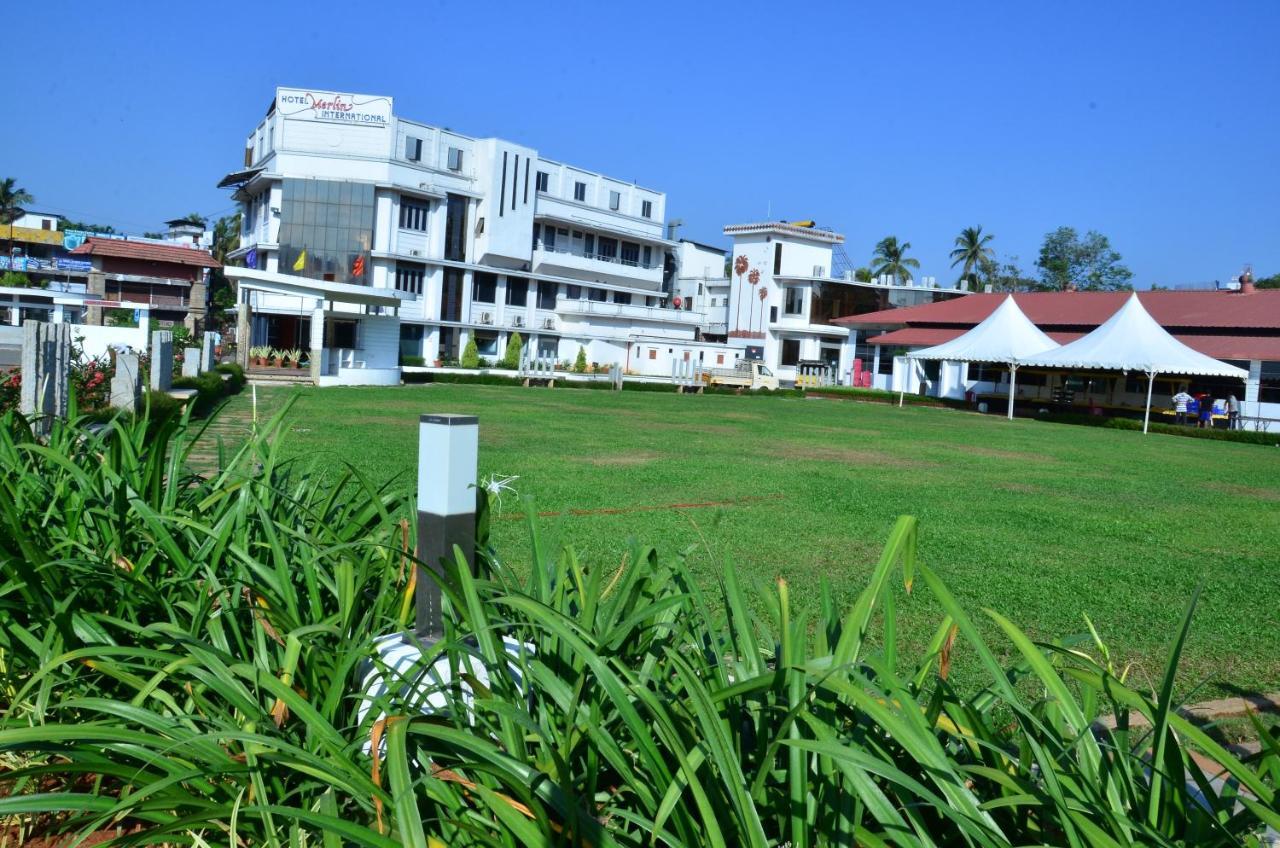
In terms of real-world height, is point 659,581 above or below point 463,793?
above

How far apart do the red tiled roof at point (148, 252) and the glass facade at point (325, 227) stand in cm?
1861

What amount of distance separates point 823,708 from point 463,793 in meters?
0.75

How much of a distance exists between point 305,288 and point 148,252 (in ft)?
104

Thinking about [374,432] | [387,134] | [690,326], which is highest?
[387,134]

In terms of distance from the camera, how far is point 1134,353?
2912cm

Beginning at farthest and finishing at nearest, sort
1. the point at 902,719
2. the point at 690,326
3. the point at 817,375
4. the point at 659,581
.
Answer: the point at 690,326, the point at 817,375, the point at 659,581, the point at 902,719

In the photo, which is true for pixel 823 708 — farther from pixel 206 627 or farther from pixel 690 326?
pixel 690 326

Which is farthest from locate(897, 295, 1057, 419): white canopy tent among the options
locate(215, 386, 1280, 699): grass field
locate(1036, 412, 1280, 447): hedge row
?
locate(215, 386, 1280, 699): grass field

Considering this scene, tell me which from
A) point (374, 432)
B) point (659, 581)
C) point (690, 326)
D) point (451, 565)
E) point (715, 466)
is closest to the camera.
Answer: point (451, 565)

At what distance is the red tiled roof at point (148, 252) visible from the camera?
5762 cm

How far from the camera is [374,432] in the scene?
14500 mm

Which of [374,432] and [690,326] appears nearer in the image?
[374,432]

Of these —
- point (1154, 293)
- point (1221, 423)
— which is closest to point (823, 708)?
point (1221, 423)

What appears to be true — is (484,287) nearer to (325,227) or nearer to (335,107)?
(325,227)
